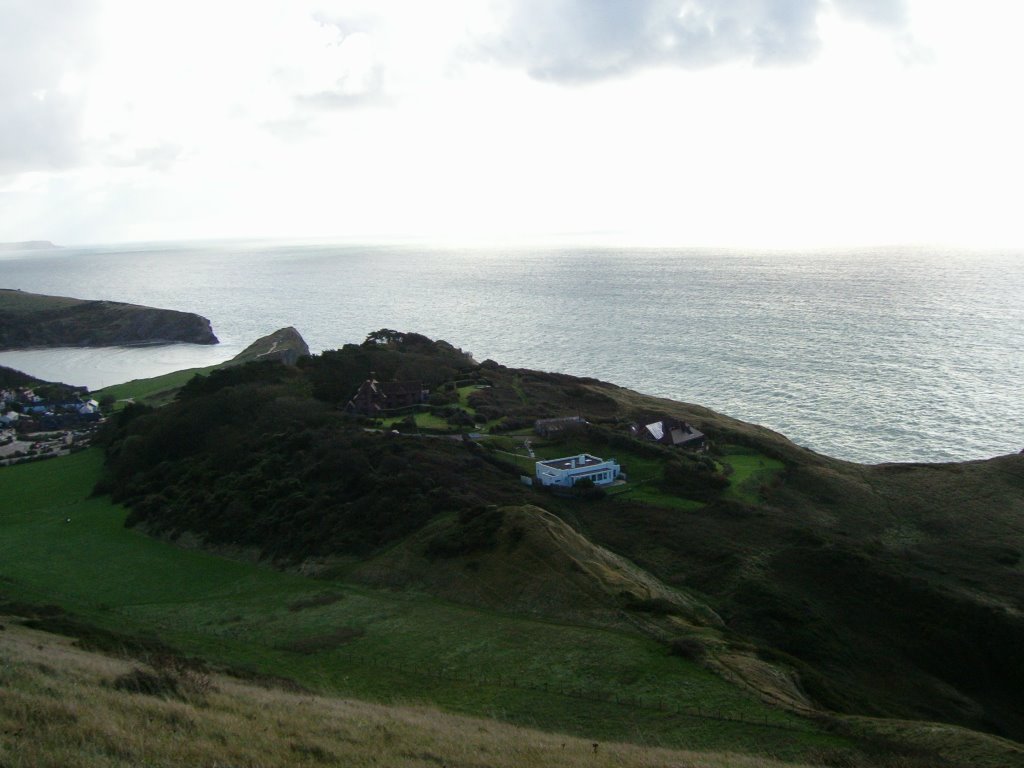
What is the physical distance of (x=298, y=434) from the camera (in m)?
52.8

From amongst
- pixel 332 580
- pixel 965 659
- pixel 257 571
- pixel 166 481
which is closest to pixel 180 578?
pixel 257 571

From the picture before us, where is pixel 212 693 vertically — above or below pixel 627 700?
above

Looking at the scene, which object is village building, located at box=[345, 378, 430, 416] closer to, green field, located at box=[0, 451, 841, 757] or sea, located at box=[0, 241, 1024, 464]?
green field, located at box=[0, 451, 841, 757]

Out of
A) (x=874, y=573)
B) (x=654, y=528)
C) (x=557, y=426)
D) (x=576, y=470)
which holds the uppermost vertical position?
(x=557, y=426)

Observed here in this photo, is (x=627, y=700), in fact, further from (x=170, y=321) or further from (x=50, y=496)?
(x=170, y=321)

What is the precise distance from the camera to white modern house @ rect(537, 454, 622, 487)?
45531mm

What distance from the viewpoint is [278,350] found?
104 metres

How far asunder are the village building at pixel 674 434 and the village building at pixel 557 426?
13.8 feet

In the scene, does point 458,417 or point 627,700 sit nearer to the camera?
point 627,700

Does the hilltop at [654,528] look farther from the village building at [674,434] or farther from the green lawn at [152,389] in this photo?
the green lawn at [152,389]

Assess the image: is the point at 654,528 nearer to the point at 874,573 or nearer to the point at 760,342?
the point at 874,573

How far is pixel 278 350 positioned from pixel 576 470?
229 feet

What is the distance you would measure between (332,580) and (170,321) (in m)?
128

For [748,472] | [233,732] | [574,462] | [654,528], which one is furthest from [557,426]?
[233,732]
